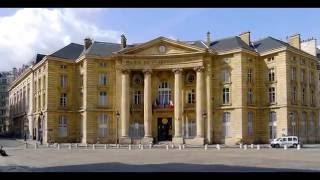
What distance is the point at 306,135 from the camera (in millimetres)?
65500

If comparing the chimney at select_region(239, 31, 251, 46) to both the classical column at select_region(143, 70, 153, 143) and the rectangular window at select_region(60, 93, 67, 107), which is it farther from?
the rectangular window at select_region(60, 93, 67, 107)

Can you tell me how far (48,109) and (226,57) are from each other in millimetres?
26917

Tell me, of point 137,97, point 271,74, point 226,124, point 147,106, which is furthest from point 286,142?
point 137,97

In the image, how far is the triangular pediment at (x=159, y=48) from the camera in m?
65.6

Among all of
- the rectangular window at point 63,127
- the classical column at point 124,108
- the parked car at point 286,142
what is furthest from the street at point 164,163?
the rectangular window at point 63,127

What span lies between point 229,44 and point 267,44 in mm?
5455

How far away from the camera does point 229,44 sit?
66.6 meters

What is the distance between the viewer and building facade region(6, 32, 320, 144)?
2491 inches

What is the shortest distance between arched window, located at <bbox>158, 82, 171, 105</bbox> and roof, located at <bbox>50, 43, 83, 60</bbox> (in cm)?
1450

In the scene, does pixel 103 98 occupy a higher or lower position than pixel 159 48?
lower

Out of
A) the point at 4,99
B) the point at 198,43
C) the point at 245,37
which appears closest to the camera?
the point at 245,37

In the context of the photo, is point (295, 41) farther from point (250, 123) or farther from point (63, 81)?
point (63, 81)
